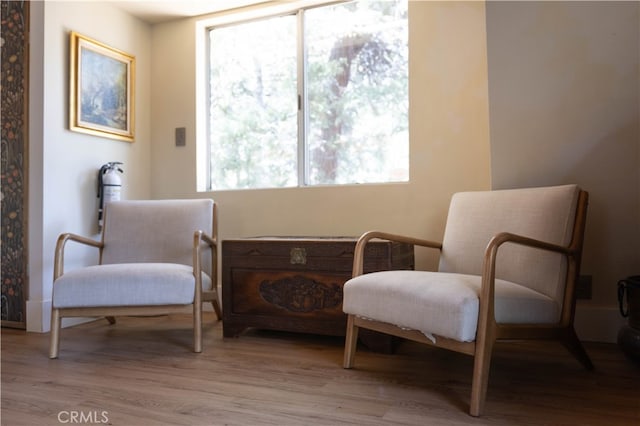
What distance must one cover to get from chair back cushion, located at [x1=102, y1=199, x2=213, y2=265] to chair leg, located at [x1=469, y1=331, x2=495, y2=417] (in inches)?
65.8

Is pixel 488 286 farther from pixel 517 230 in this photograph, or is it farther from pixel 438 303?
pixel 517 230

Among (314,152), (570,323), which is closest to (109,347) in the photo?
(314,152)

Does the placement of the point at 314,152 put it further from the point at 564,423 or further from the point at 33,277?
the point at 564,423

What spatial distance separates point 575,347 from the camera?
1.70 meters

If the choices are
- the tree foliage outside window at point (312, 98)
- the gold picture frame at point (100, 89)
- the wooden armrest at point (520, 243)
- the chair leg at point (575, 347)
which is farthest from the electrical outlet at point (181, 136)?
the chair leg at point (575, 347)

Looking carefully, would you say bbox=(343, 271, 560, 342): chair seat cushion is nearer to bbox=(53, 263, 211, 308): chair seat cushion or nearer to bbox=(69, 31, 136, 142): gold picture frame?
bbox=(53, 263, 211, 308): chair seat cushion

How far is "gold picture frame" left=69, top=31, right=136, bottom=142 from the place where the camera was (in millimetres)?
2721

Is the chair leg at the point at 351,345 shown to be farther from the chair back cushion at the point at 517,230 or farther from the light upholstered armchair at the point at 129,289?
the light upholstered armchair at the point at 129,289

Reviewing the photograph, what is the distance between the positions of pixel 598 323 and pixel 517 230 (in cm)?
75

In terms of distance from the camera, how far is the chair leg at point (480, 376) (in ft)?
4.46

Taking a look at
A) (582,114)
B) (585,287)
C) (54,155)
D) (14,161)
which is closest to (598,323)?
(585,287)

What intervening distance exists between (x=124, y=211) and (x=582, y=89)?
8.15 feet

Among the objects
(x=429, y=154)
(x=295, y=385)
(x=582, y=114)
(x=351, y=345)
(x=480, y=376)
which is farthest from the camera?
(x=429, y=154)

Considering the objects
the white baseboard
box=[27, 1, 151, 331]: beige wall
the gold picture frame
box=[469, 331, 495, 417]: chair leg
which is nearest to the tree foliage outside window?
the gold picture frame
